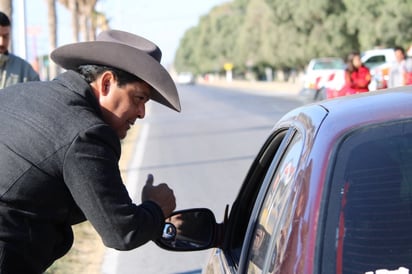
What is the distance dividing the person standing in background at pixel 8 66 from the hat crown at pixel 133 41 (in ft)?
12.7

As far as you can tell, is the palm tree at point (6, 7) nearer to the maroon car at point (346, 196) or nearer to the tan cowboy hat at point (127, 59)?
the tan cowboy hat at point (127, 59)

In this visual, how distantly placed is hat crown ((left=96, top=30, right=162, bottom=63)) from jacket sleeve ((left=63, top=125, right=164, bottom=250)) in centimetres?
39

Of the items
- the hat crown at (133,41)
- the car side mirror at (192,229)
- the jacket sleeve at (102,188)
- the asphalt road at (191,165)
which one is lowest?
the asphalt road at (191,165)

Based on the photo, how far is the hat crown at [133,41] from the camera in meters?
2.80

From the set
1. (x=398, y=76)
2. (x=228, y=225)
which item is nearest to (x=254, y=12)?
(x=398, y=76)

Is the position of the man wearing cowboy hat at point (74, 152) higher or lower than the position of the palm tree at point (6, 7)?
higher

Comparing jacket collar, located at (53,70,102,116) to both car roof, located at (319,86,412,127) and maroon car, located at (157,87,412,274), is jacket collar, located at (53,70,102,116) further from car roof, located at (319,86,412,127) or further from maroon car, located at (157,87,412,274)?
car roof, located at (319,86,412,127)

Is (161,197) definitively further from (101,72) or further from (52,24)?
(52,24)

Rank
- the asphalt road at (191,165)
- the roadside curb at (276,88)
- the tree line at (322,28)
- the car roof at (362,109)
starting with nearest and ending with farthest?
the car roof at (362,109)
the asphalt road at (191,165)
the tree line at (322,28)
the roadside curb at (276,88)

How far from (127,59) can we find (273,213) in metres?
0.71

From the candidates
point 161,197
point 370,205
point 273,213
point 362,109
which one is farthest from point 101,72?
point 370,205

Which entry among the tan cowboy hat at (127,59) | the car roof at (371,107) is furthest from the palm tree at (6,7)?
the car roof at (371,107)

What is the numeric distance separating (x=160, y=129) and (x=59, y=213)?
20420mm

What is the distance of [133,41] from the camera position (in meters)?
2.88
